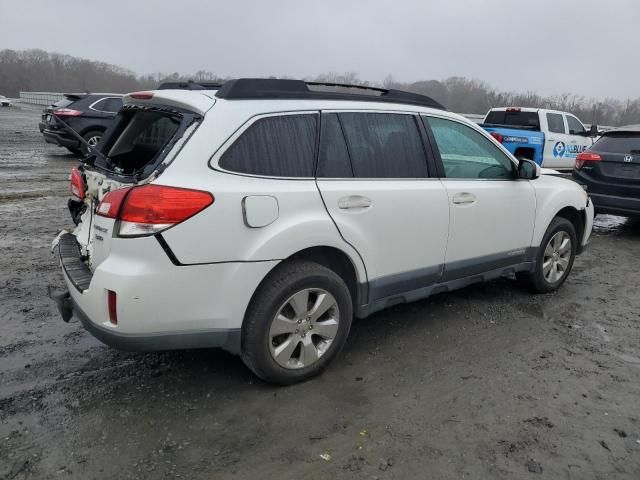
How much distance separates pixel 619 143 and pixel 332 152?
6.25 m

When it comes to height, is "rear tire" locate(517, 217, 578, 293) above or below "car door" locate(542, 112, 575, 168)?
below

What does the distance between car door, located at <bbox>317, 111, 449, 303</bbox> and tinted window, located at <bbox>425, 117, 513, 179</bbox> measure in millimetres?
213

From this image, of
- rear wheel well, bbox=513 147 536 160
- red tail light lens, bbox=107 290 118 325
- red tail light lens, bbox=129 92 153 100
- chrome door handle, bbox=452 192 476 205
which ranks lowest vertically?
red tail light lens, bbox=107 290 118 325

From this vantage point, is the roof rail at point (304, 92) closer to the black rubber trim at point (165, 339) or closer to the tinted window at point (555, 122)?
the black rubber trim at point (165, 339)

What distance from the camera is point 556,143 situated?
12.8 metres

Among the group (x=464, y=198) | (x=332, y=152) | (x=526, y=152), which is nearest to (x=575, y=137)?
(x=526, y=152)

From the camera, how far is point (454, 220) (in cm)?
386

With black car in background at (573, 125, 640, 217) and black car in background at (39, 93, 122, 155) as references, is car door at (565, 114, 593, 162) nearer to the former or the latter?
black car in background at (573, 125, 640, 217)

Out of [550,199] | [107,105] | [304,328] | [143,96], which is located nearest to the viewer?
[304,328]

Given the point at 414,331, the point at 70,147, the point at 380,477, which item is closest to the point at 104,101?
the point at 70,147

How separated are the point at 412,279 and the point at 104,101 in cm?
1240

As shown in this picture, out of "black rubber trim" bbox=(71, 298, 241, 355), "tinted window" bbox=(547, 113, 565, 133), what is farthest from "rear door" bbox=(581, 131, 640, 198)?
"black rubber trim" bbox=(71, 298, 241, 355)

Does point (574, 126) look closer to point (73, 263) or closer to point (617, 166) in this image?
point (617, 166)

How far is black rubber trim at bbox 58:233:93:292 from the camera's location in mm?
2979
